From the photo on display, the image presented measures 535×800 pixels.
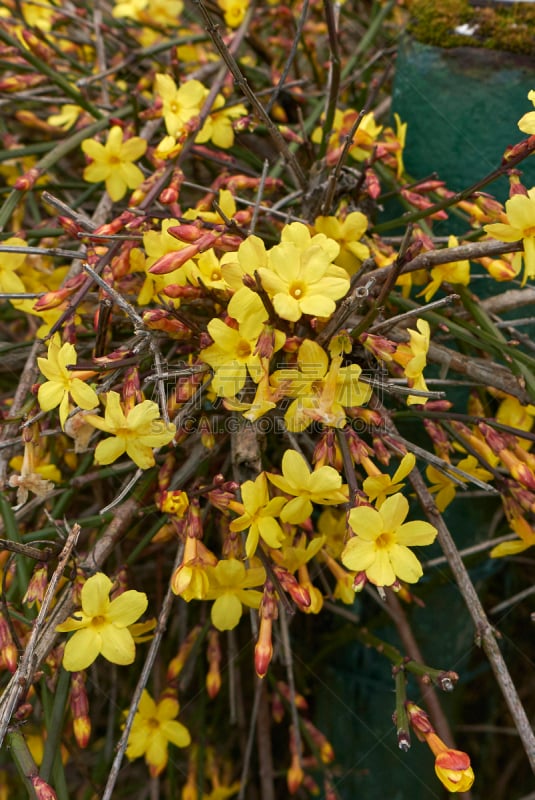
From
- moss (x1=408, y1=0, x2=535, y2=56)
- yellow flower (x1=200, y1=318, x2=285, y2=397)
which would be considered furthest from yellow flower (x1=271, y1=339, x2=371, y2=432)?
moss (x1=408, y1=0, x2=535, y2=56)

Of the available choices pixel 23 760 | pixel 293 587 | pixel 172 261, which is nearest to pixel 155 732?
pixel 23 760

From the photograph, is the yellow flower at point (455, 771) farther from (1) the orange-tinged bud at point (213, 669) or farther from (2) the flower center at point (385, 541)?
(1) the orange-tinged bud at point (213, 669)

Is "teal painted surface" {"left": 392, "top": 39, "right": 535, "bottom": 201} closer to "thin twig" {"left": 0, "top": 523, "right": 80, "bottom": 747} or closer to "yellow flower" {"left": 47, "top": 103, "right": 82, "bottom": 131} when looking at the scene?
"yellow flower" {"left": 47, "top": 103, "right": 82, "bottom": 131}

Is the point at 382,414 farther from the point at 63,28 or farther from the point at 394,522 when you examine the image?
the point at 63,28

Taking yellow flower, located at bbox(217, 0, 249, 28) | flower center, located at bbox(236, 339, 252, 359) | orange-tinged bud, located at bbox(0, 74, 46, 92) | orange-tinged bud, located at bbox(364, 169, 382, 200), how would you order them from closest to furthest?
flower center, located at bbox(236, 339, 252, 359)
orange-tinged bud, located at bbox(364, 169, 382, 200)
orange-tinged bud, located at bbox(0, 74, 46, 92)
yellow flower, located at bbox(217, 0, 249, 28)

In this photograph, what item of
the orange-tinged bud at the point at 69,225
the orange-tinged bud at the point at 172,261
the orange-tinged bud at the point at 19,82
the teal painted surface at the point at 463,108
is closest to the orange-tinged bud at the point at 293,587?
the orange-tinged bud at the point at 172,261

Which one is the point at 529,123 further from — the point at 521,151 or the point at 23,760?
the point at 23,760

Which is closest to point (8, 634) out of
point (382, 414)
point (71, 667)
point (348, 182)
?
point (71, 667)
